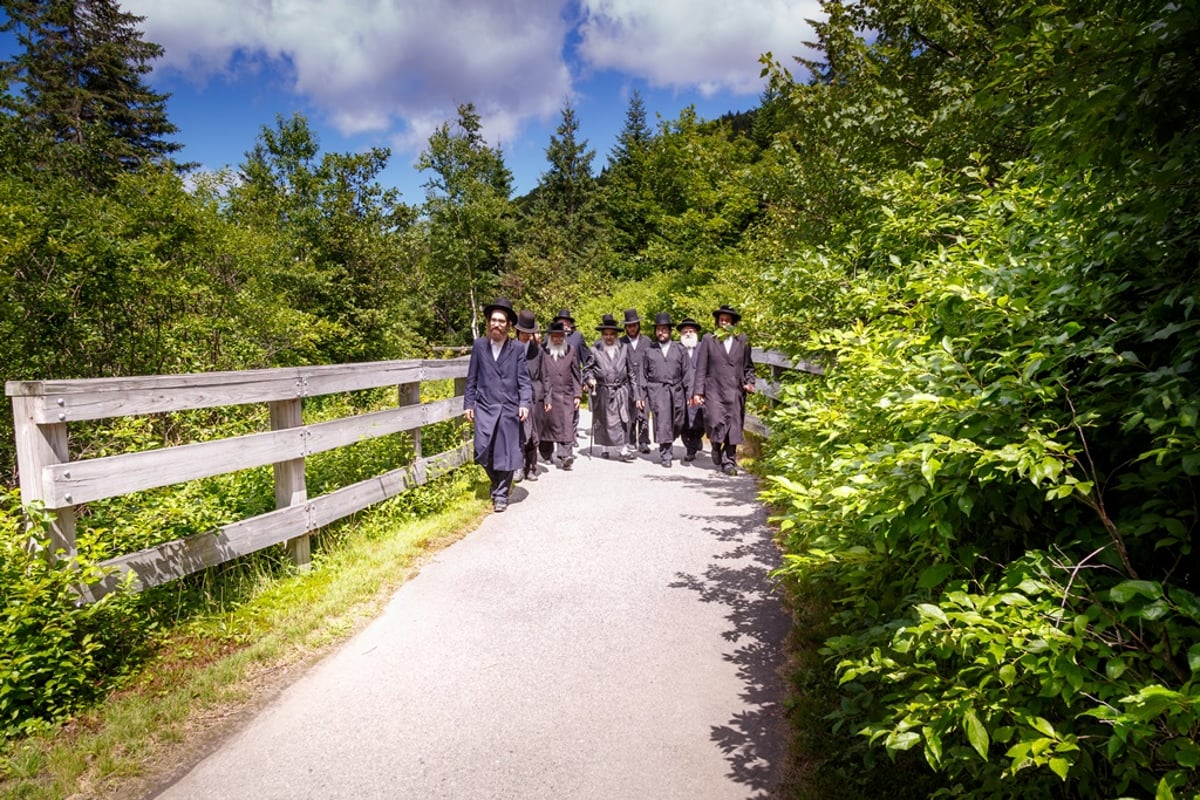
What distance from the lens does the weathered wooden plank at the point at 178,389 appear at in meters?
2.94

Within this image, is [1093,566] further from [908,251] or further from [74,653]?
[74,653]

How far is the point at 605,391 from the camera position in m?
9.47

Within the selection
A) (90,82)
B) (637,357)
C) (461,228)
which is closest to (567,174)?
(461,228)

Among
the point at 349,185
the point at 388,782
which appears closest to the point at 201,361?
the point at 388,782

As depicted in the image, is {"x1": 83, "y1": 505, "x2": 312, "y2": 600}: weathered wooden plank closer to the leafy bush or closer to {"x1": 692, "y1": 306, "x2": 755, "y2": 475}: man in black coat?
the leafy bush

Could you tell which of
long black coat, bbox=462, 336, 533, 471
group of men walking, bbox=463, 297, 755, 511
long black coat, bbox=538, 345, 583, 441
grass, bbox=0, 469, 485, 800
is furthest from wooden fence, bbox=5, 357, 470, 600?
long black coat, bbox=538, 345, 583, 441

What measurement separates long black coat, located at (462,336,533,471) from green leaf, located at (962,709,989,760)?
204 inches

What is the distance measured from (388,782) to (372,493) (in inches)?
123

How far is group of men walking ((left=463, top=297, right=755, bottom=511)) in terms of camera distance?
649 cm

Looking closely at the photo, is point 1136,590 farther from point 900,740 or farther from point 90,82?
point 90,82

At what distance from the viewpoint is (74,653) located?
2.87m

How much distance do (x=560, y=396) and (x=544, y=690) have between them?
583 cm

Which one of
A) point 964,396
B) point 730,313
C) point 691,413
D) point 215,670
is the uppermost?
point 730,313

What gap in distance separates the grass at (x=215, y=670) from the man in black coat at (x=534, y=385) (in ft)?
8.85
